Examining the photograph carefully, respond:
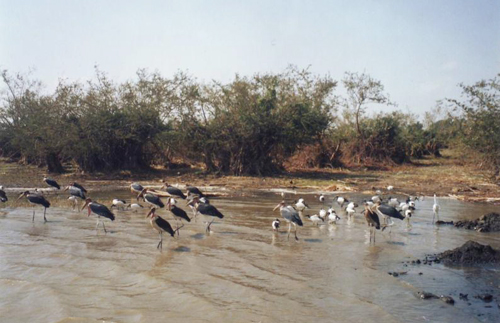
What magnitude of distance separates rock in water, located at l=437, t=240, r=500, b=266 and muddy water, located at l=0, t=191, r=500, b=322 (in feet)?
1.30

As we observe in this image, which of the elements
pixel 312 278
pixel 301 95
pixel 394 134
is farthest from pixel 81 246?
pixel 394 134

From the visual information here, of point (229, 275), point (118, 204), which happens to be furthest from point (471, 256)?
point (118, 204)

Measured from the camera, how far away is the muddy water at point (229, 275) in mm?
7039

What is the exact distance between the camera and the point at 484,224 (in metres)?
12.9

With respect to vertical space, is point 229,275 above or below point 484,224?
below

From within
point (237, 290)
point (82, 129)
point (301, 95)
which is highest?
point (301, 95)

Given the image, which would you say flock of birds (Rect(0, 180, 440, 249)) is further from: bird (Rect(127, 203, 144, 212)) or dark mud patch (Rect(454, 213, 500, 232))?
dark mud patch (Rect(454, 213, 500, 232))

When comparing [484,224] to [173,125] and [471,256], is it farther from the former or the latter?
[173,125]

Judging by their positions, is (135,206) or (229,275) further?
(135,206)

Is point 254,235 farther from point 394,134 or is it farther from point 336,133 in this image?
point 394,134

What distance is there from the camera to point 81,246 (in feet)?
35.5

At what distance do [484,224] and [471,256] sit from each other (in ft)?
12.9

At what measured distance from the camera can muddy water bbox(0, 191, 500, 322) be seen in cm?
704

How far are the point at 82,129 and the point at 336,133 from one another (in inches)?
717
